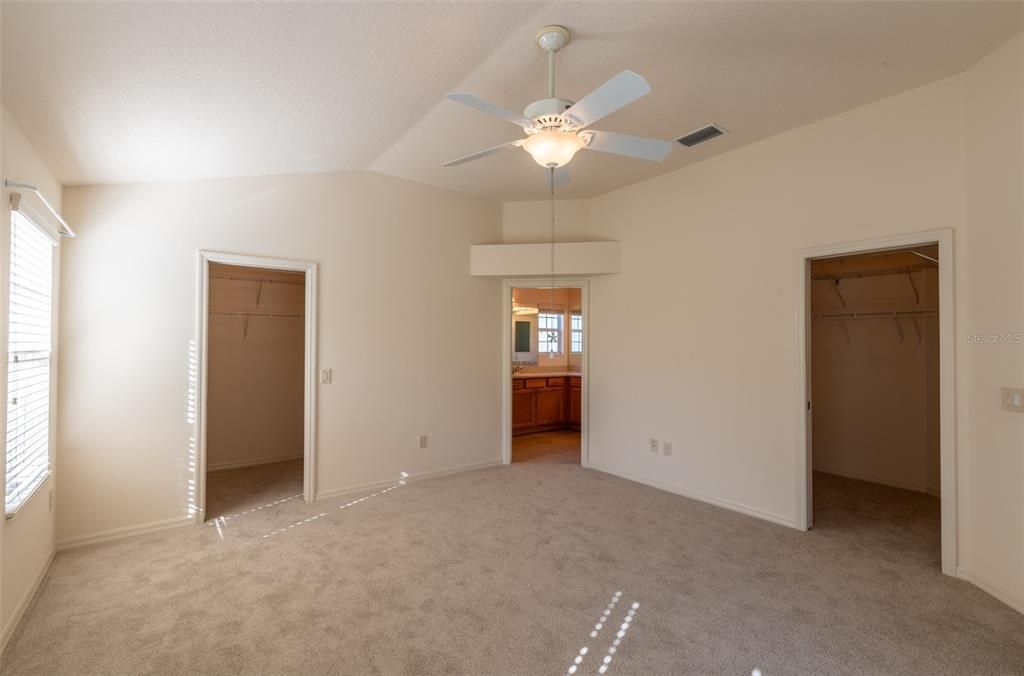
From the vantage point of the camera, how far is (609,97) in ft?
6.15

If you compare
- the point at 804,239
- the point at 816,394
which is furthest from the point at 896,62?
the point at 816,394

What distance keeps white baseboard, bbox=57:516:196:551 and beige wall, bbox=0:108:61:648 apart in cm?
17

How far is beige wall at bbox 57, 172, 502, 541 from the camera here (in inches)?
124

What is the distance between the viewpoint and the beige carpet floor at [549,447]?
5459 mm

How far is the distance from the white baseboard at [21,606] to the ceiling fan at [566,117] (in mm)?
2944

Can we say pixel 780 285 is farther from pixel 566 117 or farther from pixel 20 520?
pixel 20 520

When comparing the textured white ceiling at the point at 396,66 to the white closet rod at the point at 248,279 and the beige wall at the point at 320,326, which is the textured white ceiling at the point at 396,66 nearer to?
the beige wall at the point at 320,326

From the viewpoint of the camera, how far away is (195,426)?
3.49m

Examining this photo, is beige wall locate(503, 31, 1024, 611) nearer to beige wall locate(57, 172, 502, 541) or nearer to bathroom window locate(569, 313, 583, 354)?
beige wall locate(57, 172, 502, 541)

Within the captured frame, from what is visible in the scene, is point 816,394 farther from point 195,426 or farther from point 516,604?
point 195,426

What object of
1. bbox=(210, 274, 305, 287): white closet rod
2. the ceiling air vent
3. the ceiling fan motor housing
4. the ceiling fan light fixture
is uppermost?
the ceiling air vent

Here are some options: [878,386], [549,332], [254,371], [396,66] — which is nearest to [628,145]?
[396,66]

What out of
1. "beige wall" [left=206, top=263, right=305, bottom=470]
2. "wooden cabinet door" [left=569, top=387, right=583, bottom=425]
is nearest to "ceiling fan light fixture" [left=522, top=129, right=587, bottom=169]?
"beige wall" [left=206, top=263, right=305, bottom=470]

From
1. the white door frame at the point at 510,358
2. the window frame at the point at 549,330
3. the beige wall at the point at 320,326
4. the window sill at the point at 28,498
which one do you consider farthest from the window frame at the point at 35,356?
the window frame at the point at 549,330
